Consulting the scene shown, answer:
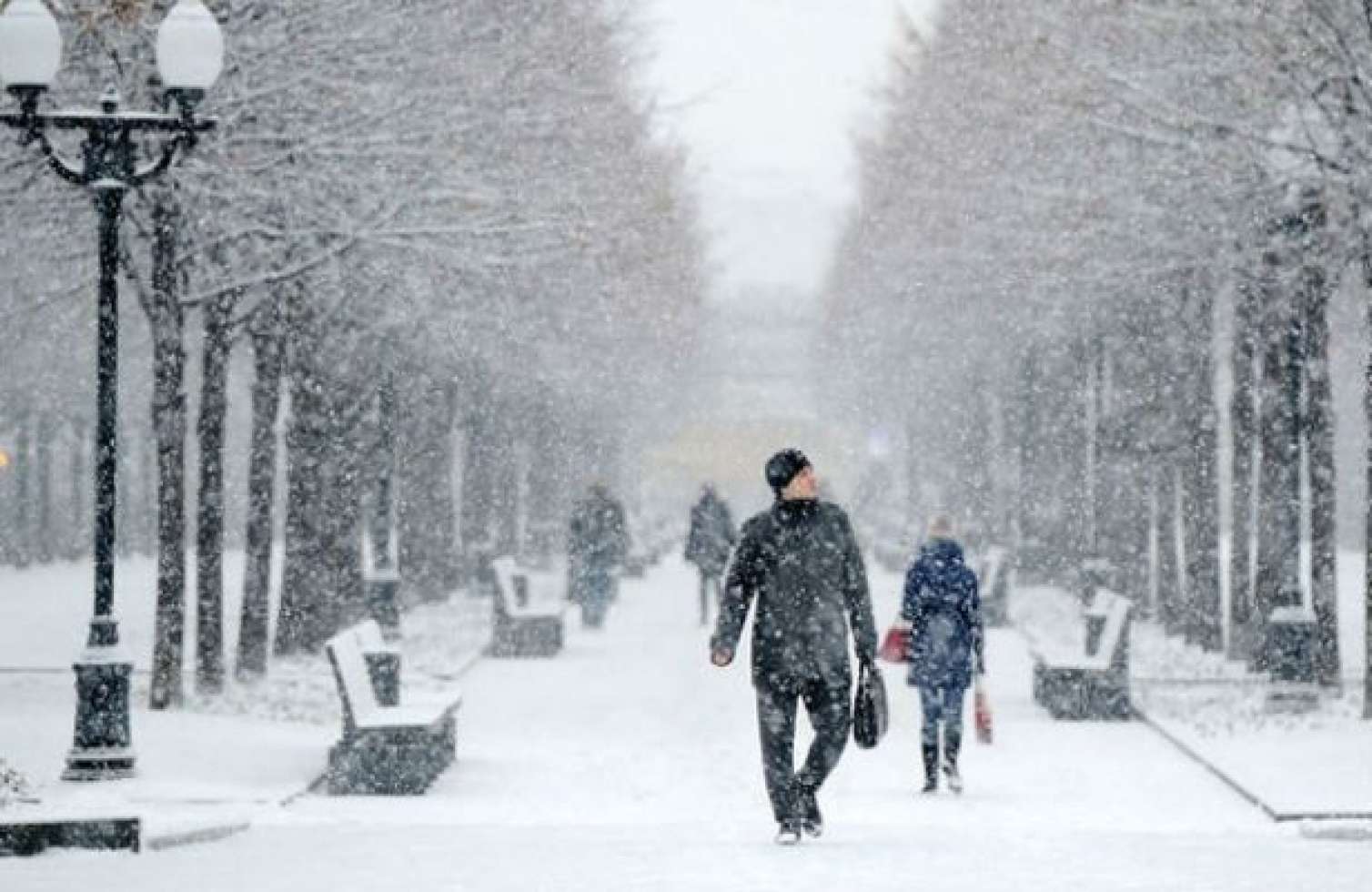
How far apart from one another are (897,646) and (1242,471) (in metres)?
15.7

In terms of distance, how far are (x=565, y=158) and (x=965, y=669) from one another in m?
17.4

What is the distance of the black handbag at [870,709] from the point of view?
13.3m

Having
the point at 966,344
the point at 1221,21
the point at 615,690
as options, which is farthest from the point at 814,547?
the point at 966,344

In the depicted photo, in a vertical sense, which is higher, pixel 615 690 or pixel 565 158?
pixel 565 158

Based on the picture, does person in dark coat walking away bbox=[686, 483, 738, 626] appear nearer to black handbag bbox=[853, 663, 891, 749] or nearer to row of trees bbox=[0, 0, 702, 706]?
row of trees bbox=[0, 0, 702, 706]

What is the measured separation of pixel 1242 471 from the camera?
108ft

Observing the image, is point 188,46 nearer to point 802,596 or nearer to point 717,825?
point 717,825

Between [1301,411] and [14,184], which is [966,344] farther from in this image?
[14,184]

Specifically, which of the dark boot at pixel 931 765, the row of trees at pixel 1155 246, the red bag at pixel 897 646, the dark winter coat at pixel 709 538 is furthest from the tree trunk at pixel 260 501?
the dark boot at pixel 931 765

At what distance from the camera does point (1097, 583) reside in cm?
4031

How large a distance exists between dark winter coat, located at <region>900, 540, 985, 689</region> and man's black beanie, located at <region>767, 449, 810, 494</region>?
438 cm

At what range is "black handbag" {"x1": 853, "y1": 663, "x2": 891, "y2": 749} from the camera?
43.8ft

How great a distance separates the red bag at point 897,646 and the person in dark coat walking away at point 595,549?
20709 millimetres

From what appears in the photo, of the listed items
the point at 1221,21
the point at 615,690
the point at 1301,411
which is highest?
the point at 1221,21
